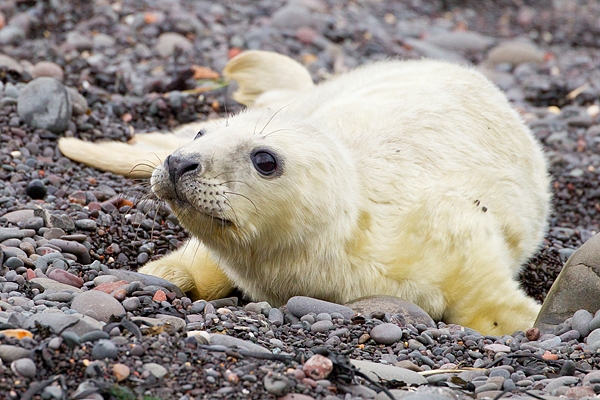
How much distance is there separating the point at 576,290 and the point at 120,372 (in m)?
2.19

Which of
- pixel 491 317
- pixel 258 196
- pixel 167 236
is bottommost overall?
pixel 167 236

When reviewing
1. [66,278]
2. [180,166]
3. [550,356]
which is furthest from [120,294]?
[550,356]

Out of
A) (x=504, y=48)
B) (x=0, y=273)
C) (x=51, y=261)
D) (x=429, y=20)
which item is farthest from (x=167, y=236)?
(x=429, y=20)

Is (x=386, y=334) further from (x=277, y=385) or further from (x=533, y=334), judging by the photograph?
(x=277, y=385)

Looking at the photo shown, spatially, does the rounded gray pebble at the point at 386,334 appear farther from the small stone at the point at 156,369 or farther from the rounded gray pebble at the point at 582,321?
the small stone at the point at 156,369

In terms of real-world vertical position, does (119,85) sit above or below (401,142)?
below

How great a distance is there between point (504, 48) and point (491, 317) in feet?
19.8

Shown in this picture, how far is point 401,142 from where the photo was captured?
14.9 feet

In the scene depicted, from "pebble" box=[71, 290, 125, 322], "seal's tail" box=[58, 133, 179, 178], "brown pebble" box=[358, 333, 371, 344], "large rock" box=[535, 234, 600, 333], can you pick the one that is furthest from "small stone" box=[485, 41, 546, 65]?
"pebble" box=[71, 290, 125, 322]

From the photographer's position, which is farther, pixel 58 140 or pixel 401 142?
pixel 58 140

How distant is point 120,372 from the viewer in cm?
272

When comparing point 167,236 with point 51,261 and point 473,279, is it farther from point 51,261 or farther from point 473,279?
point 473,279

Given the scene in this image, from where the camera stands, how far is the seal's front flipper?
432cm

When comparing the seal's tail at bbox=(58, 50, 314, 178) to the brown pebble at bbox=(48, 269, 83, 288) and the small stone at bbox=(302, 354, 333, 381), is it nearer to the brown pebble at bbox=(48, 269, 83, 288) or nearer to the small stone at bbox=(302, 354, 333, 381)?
the brown pebble at bbox=(48, 269, 83, 288)
